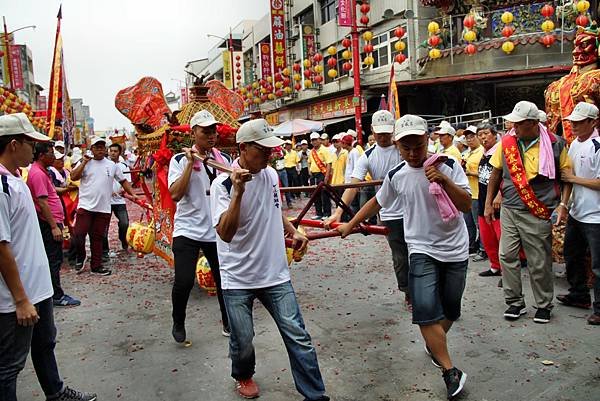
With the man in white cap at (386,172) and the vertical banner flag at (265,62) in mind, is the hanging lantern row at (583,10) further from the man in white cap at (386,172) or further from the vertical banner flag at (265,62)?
the vertical banner flag at (265,62)

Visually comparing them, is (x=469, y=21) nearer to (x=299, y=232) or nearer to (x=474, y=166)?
(x=474, y=166)

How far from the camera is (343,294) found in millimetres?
5926

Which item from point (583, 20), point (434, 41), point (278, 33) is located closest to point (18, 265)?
point (583, 20)

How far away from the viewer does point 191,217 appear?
440 cm

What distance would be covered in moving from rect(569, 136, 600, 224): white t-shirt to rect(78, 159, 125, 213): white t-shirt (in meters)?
5.74

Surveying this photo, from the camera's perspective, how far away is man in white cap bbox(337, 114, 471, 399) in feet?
11.0

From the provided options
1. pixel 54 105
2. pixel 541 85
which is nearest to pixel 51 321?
pixel 54 105

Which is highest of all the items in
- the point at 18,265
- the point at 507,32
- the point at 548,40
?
the point at 507,32

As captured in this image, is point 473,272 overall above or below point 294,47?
below

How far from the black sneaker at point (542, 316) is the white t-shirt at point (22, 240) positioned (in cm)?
392

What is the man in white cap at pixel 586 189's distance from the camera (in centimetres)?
464

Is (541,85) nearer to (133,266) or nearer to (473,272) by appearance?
(473,272)

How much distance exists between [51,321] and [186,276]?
1222 millimetres

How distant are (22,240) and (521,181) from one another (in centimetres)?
391
